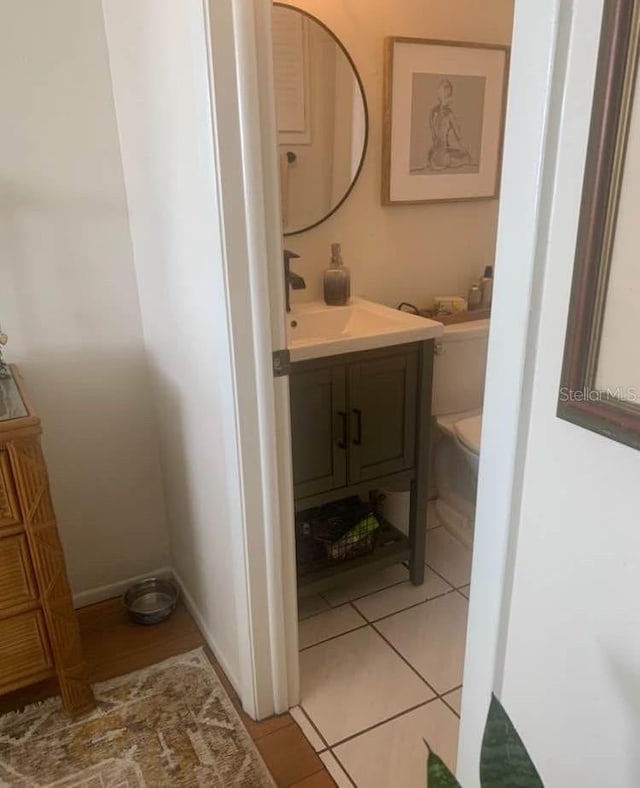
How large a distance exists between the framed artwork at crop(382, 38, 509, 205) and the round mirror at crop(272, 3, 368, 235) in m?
0.14

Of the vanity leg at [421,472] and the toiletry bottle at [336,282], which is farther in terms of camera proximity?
the toiletry bottle at [336,282]

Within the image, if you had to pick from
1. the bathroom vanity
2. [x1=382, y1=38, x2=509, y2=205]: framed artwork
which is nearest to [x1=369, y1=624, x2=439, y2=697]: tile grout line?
the bathroom vanity

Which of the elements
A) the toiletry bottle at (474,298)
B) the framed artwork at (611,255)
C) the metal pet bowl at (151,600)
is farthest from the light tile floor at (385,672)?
the framed artwork at (611,255)

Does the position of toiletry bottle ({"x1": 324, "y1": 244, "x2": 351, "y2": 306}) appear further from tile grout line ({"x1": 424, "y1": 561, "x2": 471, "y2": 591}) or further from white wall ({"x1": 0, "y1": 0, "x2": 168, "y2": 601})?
tile grout line ({"x1": 424, "y1": 561, "x2": 471, "y2": 591})

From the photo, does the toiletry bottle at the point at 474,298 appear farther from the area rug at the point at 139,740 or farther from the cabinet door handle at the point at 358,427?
the area rug at the point at 139,740

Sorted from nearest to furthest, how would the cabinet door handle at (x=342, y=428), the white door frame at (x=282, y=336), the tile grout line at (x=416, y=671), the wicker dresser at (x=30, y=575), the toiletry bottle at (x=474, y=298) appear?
the white door frame at (x=282, y=336), the wicker dresser at (x=30, y=575), the tile grout line at (x=416, y=671), the cabinet door handle at (x=342, y=428), the toiletry bottle at (x=474, y=298)

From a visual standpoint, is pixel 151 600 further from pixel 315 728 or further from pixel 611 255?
pixel 611 255

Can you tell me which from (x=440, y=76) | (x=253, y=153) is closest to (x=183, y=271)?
(x=253, y=153)

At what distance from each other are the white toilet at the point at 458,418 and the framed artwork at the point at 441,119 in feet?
1.83

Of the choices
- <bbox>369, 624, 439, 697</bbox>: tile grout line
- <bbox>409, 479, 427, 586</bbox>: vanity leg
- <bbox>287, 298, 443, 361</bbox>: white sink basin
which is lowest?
<bbox>369, 624, 439, 697</bbox>: tile grout line

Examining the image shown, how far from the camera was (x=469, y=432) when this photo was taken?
6.82 ft

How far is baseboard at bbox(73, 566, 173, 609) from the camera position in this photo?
199 centimetres

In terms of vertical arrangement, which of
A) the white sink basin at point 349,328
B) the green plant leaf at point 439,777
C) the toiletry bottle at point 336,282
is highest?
the toiletry bottle at point 336,282

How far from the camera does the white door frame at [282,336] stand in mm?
590
